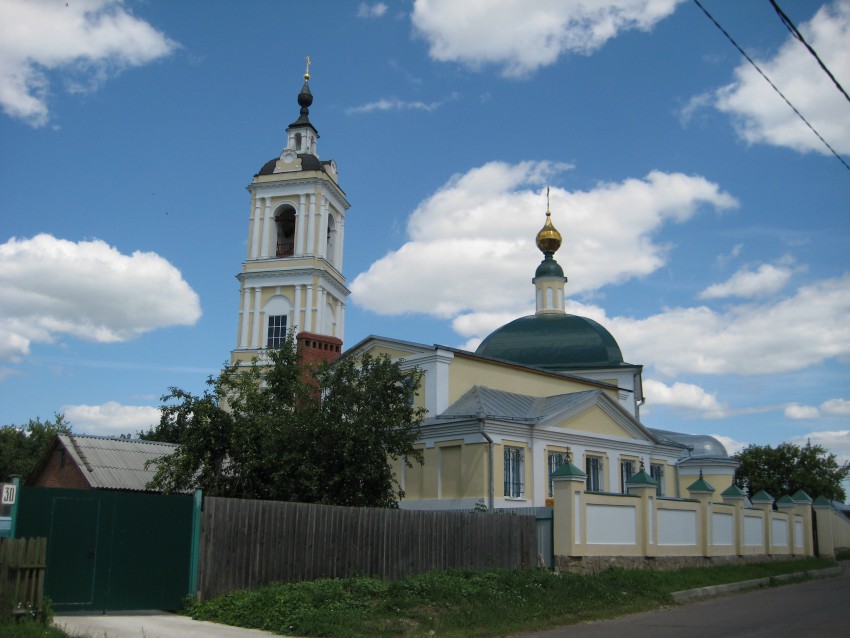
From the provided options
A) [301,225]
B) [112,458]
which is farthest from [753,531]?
[301,225]

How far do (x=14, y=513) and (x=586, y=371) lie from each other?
27.7 metres

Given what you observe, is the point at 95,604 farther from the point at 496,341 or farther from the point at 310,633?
the point at 496,341

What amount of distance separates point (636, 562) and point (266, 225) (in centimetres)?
2949

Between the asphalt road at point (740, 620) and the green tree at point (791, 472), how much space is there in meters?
31.7

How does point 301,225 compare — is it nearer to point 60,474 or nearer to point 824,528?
point 60,474

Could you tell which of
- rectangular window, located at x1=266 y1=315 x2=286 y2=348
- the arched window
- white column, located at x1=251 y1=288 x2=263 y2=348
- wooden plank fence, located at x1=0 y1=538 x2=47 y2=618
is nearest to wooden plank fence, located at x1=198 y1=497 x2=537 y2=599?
wooden plank fence, located at x1=0 y1=538 x2=47 y2=618

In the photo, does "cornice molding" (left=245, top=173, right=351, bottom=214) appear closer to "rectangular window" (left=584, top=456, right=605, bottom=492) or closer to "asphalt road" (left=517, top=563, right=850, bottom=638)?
"rectangular window" (left=584, top=456, right=605, bottom=492)

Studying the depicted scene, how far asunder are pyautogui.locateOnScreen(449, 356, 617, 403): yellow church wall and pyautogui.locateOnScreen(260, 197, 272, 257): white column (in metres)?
18.8

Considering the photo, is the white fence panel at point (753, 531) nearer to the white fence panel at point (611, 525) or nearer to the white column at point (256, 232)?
the white fence panel at point (611, 525)

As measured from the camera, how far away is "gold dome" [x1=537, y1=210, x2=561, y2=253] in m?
44.2

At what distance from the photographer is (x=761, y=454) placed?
168ft

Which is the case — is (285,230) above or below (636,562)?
above

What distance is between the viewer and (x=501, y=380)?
29.0 metres

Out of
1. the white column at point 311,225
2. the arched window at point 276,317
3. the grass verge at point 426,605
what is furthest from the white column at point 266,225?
the grass verge at point 426,605
